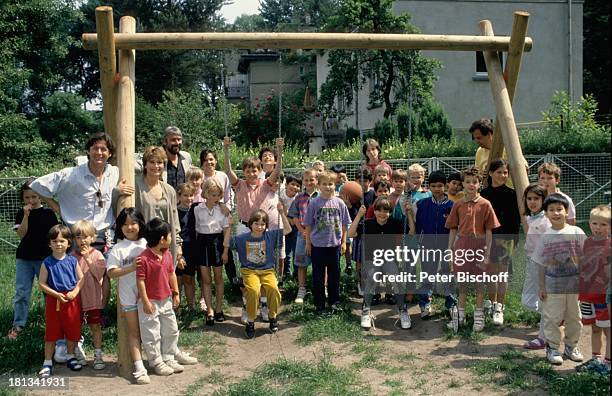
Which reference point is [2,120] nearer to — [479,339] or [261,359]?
[261,359]

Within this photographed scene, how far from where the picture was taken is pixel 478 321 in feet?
18.8

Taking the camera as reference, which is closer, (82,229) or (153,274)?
(153,274)

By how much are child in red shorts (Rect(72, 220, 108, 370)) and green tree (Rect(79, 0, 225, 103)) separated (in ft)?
73.7

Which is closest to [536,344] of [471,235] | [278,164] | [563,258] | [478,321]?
[478,321]

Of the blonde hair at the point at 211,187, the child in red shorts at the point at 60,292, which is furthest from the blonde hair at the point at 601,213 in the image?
the child in red shorts at the point at 60,292

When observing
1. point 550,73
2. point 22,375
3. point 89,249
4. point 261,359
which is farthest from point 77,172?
point 550,73

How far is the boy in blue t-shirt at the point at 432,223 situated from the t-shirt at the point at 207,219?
6.42 ft

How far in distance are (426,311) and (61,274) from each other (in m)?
3.39

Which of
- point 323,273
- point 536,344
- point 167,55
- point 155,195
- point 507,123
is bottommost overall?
point 536,344

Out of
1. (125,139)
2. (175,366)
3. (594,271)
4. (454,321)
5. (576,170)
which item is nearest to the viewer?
(594,271)

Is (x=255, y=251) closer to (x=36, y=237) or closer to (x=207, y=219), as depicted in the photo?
(x=207, y=219)

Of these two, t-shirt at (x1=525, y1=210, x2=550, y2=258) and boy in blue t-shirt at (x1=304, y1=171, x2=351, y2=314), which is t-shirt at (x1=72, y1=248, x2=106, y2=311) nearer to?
boy in blue t-shirt at (x1=304, y1=171, x2=351, y2=314)

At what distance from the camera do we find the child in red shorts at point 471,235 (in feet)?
18.4

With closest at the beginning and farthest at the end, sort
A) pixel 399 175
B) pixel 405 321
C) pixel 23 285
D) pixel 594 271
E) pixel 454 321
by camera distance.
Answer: pixel 594 271 < pixel 23 285 < pixel 454 321 < pixel 405 321 < pixel 399 175
